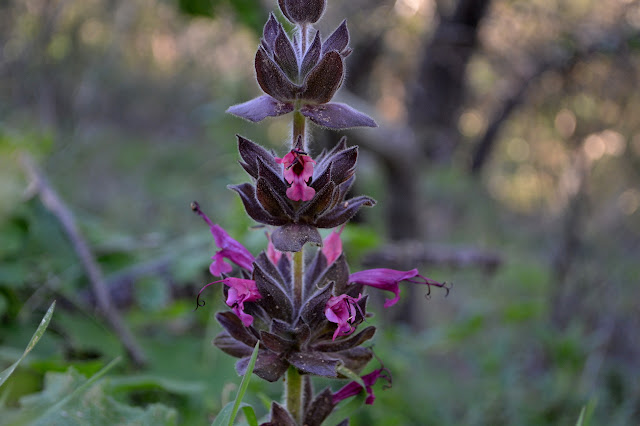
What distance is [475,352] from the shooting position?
3.43 metres

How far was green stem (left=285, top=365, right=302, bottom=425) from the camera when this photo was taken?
91 cm

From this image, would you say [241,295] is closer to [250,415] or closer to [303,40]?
[250,415]

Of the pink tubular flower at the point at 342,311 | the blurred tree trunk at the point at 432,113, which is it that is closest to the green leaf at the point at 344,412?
the pink tubular flower at the point at 342,311

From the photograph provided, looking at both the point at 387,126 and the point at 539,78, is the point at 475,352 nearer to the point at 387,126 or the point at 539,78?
the point at 387,126

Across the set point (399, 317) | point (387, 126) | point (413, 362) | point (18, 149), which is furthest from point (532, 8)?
point (18, 149)

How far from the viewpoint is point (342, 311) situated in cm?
85

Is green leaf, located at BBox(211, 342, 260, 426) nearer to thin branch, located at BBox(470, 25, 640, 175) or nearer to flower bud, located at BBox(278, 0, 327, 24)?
flower bud, located at BBox(278, 0, 327, 24)

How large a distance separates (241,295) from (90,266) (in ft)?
3.67

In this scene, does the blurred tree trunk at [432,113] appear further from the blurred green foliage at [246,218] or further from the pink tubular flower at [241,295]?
the pink tubular flower at [241,295]

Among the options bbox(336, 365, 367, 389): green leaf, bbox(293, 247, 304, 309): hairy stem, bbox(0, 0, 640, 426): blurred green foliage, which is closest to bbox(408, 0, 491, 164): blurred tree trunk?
bbox(0, 0, 640, 426): blurred green foliage

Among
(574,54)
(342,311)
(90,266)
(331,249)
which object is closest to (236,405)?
(342,311)

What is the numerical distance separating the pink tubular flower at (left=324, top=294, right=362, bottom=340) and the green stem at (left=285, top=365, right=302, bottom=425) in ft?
0.41

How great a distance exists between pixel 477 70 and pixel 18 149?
7.98 m

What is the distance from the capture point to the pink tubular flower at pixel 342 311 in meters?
0.83
